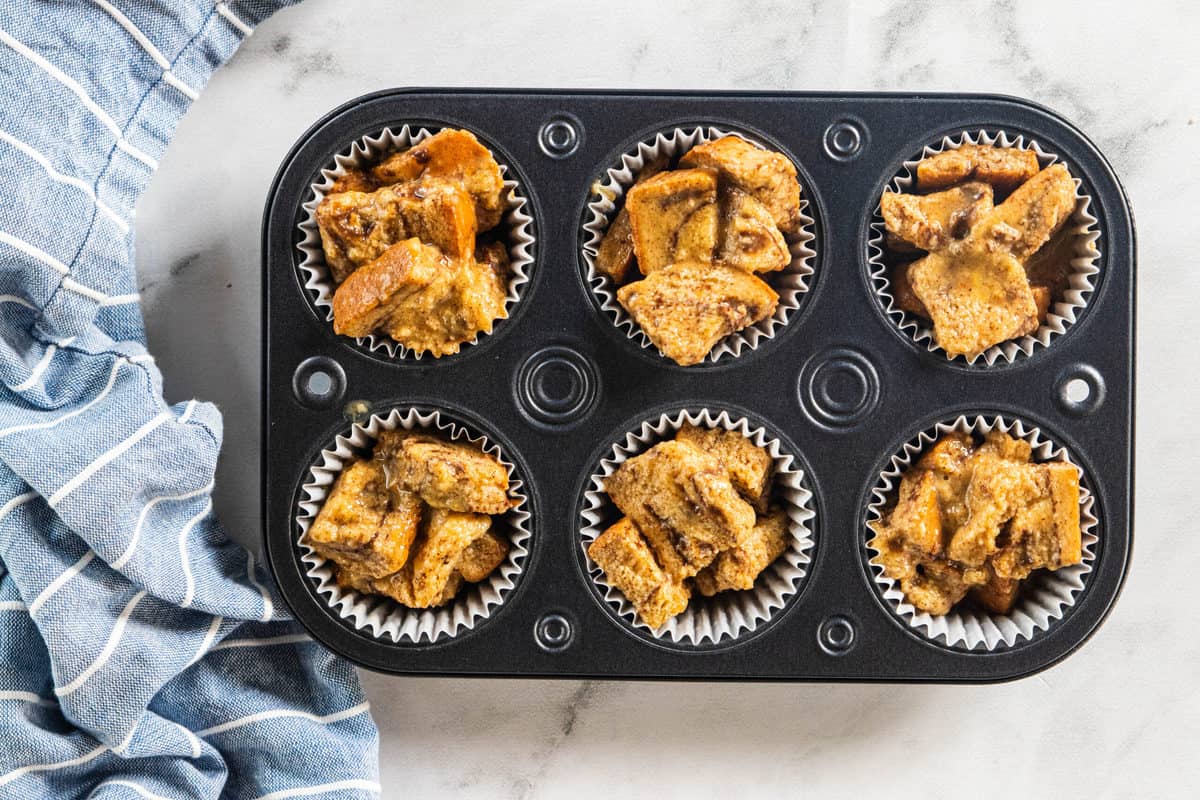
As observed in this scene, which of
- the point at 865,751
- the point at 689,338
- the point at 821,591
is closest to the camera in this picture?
the point at 689,338

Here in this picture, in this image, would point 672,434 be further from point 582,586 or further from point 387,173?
point 387,173

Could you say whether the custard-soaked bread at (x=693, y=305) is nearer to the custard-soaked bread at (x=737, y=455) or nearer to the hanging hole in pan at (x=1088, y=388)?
the custard-soaked bread at (x=737, y=455)

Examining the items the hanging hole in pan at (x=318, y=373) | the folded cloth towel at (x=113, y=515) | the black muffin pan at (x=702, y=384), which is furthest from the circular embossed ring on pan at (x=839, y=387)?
the folded cloth towel at (x=113, y=515)

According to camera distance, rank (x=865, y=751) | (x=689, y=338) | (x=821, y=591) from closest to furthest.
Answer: (x=689, y=338), (x=821, y=591), (x=865, y=751)

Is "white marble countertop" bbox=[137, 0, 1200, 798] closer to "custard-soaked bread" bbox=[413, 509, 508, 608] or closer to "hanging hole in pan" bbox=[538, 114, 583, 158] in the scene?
"hanging hole in pan" bbox=[538, 114, 583, 158]

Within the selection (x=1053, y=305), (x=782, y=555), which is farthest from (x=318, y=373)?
(x=1053, y=305)

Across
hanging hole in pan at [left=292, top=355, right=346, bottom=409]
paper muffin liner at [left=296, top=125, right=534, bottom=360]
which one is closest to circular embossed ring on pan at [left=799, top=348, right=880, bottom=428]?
paper muffin liner at [left=296, top=125, right=534, bottom=360]

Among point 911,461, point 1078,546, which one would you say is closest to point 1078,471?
point 1078,546

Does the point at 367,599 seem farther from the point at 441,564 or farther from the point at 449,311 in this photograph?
the point at 449,311
